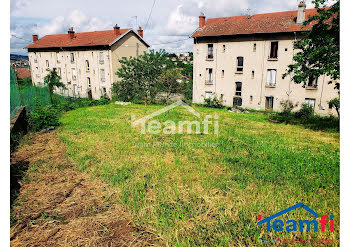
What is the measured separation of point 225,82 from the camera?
25.7 meters

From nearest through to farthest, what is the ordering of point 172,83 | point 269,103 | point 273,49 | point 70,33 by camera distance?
1. point 172,83
2. point 273,49
3. point 269,103
4. point 70,33

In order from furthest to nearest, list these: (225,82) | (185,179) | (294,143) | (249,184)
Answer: (225,82) → (294,143) → (185,179) → (249,184)

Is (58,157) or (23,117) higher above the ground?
(23,117)

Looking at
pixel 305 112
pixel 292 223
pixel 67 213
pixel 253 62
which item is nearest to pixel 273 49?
pixel 253 62

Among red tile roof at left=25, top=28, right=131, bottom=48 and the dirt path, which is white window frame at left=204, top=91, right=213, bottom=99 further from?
the dirt path

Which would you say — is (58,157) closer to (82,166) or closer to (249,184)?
(82,166)

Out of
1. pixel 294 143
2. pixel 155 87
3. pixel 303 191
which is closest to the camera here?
pixel 303 191

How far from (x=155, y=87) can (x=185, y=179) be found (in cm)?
1642

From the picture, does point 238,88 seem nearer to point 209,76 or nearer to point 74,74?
point 209,76

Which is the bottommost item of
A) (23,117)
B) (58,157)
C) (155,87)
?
(58,157)

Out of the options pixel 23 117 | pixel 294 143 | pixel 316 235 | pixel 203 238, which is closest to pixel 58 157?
pixel 23 117

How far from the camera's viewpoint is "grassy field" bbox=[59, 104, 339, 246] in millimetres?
3666

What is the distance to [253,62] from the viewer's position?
23828 mm

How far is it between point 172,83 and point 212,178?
1620 cm
